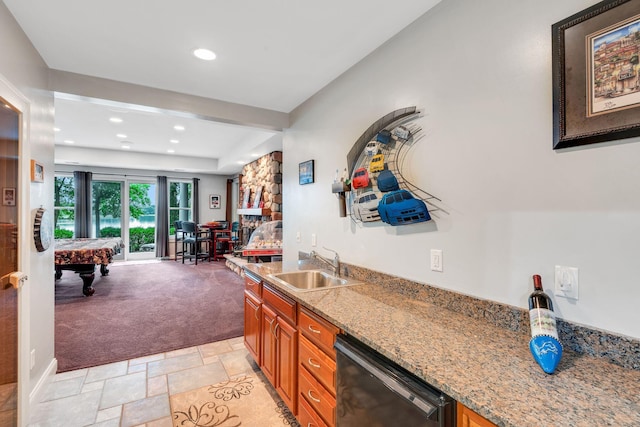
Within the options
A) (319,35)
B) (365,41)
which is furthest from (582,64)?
(319,35)

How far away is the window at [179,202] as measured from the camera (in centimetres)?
859

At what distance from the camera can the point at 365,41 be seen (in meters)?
2.08

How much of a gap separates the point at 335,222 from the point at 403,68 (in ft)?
4.25

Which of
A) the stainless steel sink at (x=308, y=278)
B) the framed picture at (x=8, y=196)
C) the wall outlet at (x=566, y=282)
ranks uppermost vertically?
the framed picture at (x=8, y=196)

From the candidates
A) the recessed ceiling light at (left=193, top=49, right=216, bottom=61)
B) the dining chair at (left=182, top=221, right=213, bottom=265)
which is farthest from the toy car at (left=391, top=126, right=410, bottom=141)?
the dining chair at (left=182, top=221, right=213, bottom=265)

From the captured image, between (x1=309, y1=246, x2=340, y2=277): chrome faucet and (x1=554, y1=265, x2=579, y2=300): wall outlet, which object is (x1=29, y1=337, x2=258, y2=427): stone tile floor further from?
(x1=554, y1=265, x2=579, y2=300): wall outlet

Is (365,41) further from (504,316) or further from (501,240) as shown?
(504,316)

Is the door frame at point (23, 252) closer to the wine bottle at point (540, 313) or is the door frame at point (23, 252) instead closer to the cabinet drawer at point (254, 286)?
the cabinet drawer at point (254, 286)

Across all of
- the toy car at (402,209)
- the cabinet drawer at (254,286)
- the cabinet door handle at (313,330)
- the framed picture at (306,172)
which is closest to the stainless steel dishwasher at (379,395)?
the cabinet door handle at (313,330)

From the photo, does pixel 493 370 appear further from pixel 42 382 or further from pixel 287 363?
pixel 42 382

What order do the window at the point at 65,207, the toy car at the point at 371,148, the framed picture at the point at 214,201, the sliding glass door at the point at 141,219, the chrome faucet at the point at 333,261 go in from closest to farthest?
the toy car at the point at 371,148 → the chrome faucet at the point at 333,261 → the window at the point at 65,207 → the sliding glass door at the point at 141,219 → the framed picture at the point at 214,201

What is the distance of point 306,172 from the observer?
10.00 ft

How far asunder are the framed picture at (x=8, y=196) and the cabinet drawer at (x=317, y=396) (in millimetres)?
2021

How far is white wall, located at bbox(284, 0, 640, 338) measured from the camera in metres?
1.08
